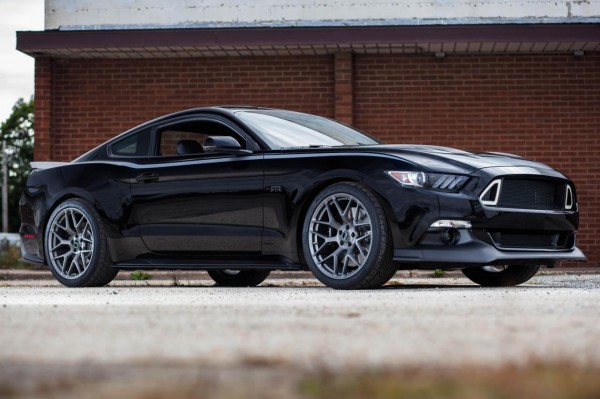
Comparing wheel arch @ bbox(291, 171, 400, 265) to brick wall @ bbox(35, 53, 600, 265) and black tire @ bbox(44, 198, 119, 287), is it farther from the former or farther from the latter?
brick wall @ bbox(35, 53, 600, 265)

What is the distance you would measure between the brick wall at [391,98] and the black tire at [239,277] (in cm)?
608

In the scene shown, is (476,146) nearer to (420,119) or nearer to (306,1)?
(420,119)

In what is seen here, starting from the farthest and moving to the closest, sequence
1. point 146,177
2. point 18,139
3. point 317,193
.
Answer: point 18,139 < point 146,177 < point 317,193

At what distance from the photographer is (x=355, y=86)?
16.6m

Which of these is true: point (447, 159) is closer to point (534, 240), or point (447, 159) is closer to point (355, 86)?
point (534, 240)

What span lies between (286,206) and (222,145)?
2.21 feet

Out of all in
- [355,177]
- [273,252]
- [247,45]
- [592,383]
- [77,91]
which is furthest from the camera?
[77,91]

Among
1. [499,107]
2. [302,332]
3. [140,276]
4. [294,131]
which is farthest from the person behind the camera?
[499,107]

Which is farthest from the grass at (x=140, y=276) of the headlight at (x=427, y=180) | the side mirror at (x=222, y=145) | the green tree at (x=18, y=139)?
the green tree at (x=18, y=139)

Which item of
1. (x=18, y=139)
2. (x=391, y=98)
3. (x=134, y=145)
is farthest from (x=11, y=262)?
(x=18, y=139)

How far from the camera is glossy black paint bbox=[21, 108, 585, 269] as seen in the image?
8023 mm

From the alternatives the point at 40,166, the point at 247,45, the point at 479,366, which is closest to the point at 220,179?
the point at 40,166

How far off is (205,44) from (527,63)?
445cm

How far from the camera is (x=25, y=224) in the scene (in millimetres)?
10359
